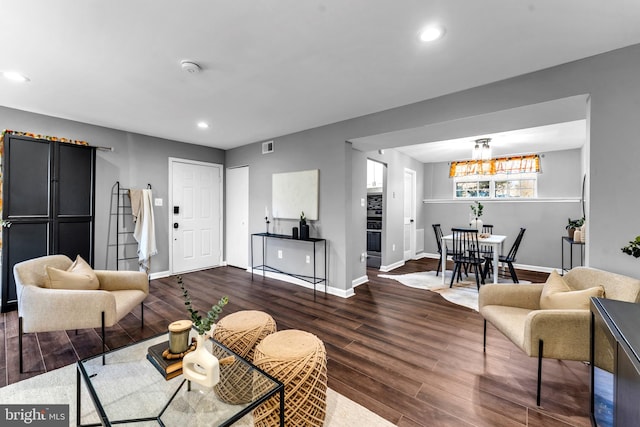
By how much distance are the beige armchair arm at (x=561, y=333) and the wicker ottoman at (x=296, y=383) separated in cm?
135

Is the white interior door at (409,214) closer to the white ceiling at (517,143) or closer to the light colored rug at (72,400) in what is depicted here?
the white ceiling at (517,143)

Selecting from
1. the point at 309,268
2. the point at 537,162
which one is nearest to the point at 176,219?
the point at 309,268

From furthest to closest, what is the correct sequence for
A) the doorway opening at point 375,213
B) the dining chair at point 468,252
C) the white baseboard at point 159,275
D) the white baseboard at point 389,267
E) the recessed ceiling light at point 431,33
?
the doorway opening at point 375,213, the white baseboard at point 389,267, the white baseboard at point 159,275, the dining chair at point 468,252, the recessed ceiling light at point 431,33

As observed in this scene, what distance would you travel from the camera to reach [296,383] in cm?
137

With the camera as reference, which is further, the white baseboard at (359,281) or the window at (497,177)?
the window at (497,177)

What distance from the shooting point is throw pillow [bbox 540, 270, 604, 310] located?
174 centimetres

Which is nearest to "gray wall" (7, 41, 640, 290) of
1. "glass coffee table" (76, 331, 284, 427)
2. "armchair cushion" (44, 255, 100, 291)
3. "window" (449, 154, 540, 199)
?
"window" (449, 154, 540, 199)

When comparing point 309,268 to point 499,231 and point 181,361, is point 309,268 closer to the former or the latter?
point 181,361

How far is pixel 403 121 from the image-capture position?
3.19 metres

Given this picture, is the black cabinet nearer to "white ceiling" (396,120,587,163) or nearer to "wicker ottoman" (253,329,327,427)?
"wicker ottoman" (253,329,327,427)

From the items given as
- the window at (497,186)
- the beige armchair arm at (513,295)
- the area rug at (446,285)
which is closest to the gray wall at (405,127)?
the beige armchair arm at (513,295)

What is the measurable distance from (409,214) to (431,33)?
4.91m

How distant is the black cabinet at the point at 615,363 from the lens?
101cm

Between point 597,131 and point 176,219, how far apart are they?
5.67 metres
